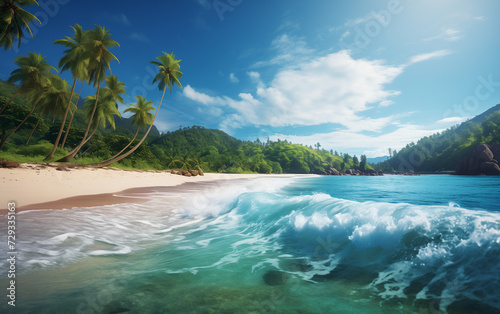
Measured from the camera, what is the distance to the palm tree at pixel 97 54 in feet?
73.0

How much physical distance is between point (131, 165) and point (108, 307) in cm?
4163

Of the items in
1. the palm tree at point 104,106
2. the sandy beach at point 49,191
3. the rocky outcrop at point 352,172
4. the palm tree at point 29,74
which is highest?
the palm tree at point 29,74

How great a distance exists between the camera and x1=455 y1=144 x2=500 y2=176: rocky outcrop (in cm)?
5430

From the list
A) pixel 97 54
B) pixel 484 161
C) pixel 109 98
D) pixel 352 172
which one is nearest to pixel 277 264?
pixel 97 54

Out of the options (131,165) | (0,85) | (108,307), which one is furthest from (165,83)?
(0,85)

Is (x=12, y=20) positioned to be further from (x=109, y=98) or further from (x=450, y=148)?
(x=450, y=148)

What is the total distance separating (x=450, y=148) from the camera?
9788 centimetres

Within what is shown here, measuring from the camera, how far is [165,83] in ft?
98.7

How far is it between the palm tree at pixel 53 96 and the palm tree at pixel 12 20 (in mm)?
7203

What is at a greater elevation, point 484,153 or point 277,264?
point 484,153

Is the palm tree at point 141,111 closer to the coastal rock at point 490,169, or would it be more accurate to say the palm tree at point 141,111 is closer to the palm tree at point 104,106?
the palm tree at point 104,106

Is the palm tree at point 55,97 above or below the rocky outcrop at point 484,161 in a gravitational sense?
above

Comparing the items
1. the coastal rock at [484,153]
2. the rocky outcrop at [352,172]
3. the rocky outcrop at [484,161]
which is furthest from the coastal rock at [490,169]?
the rocky outcrop at [352,172]

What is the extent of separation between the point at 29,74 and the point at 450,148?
143522mm
